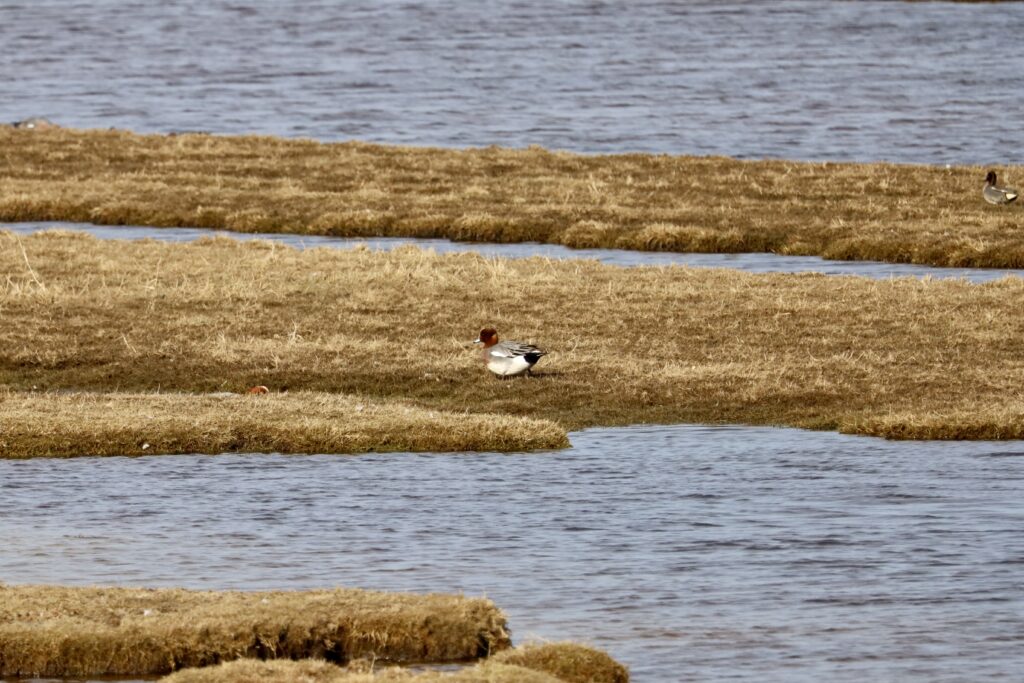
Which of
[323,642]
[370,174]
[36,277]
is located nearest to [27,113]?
[370,174]

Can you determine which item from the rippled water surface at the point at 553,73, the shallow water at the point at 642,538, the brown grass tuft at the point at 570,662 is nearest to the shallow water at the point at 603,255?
the shallow water at the point at 642,538

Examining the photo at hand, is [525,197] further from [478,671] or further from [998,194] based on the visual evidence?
[478,671]

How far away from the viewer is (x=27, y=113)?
7631 centimetres

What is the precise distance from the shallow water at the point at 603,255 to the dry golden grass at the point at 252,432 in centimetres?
1259

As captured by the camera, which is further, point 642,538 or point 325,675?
point 642,538

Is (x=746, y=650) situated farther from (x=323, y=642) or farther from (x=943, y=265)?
(x=943, y=265)

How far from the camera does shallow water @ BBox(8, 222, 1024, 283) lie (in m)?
37.5

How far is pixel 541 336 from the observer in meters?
30.3


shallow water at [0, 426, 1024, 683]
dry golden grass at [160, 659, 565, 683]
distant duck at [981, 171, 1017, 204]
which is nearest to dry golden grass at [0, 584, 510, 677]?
dry golden grass at [160, 659, 565, 683]

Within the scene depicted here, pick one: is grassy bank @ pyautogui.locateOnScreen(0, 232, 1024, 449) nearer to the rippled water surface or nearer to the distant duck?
the distant duck

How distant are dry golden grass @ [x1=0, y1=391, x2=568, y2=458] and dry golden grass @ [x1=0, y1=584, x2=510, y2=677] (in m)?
7.15

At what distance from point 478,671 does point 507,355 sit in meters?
11.8

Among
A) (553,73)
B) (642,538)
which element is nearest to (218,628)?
(642,538)

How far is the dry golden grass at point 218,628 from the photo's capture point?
16.2m
